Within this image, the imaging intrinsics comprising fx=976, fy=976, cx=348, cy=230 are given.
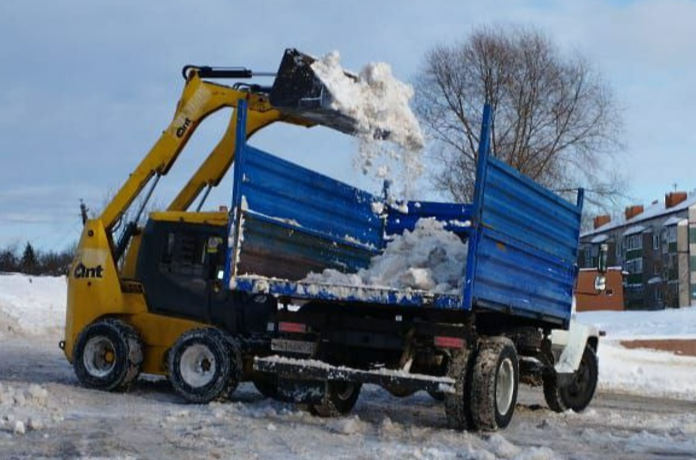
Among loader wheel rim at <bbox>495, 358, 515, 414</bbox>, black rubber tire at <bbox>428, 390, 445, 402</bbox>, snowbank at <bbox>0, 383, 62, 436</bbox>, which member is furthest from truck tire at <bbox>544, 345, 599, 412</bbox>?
snowbank at <bbox>0, 383, 62, 436</bbox>

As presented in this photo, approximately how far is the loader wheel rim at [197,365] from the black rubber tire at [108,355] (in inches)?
34.9

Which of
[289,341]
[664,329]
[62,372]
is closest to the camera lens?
[289,341]

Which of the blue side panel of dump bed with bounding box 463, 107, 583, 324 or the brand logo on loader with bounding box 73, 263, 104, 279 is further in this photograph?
the brand logo on loader with bounding box 73, 263, 104, 279

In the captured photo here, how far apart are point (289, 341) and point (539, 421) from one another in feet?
10.6

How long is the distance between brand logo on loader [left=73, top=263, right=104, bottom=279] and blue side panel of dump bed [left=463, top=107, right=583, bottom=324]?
5308mm

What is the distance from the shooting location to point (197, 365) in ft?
37.2

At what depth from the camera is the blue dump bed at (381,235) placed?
9.42 meters

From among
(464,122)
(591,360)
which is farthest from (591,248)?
(591,360)

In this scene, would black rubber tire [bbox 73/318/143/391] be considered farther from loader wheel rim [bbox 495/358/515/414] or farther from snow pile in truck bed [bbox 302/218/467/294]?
loader wheel rim [bbox 495/358/515/414]

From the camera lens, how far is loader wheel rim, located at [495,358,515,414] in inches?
391

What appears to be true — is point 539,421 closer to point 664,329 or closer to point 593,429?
point 593,429

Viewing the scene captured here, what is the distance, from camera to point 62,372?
14617mm

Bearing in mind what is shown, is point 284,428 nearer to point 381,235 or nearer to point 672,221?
point 381,235

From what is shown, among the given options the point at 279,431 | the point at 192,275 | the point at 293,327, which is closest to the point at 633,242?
the point at 192,275
